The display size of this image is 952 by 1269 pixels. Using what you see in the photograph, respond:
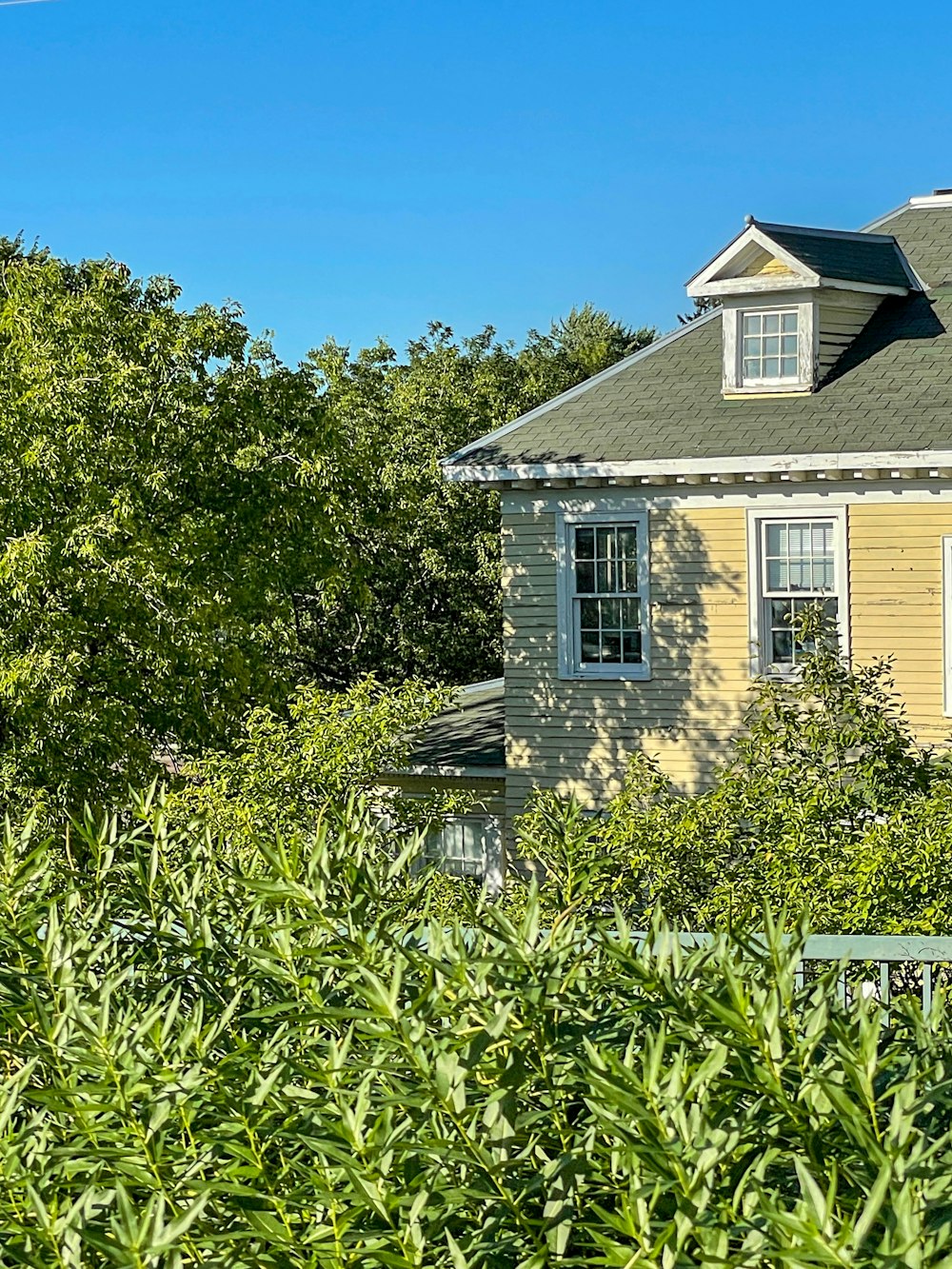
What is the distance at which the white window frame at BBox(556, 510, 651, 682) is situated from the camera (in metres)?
17.3

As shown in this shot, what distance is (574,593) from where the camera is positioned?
58.3ft

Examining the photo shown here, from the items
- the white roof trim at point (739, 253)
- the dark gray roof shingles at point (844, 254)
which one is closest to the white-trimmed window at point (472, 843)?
the white roof trim at point (739, 253)

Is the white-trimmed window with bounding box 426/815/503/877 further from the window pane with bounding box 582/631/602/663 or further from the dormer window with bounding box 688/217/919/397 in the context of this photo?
the dormer window with bounding box 688/217/919/397

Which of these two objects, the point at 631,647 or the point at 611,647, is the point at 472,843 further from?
the point at 631,647

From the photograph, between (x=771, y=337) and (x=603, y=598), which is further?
(x=603, y=598)

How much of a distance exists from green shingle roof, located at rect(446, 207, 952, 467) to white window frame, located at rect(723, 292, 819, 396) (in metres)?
0.17

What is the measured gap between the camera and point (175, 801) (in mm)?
12555

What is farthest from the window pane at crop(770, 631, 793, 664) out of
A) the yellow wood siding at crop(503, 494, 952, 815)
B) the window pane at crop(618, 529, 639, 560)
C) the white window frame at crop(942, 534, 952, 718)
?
the window pane at crop(618, 529, 639, 560)

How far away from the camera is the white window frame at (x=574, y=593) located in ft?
56.7

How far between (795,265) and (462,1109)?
1543 cm

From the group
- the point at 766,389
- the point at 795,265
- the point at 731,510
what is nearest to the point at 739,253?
the point at 795,265

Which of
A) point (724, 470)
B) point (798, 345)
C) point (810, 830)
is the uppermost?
point (798, 345)

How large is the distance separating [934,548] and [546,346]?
95.5 feet

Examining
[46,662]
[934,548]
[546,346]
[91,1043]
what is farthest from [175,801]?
[546,346]
